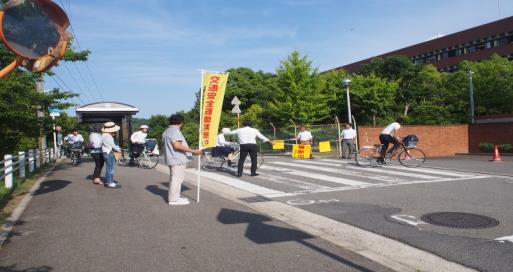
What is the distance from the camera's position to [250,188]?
10.5m

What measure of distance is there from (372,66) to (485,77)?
15914 millimetres

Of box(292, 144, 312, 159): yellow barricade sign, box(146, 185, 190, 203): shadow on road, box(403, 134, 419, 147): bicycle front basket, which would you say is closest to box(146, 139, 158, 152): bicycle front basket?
box(146, 185, 190, 203): shadow on road

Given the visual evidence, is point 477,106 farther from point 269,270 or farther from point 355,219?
point 269,270

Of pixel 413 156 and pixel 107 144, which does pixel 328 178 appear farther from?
pixel 107 144

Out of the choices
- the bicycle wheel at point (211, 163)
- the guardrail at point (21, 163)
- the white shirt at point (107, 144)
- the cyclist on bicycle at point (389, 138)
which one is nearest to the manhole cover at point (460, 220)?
the cyclist on bicycle at point (389, 138)

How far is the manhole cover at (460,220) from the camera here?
20.7 feet

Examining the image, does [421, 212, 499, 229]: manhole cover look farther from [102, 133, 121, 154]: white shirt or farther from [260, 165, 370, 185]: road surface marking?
[102, 133, 121, 154]: white shirt

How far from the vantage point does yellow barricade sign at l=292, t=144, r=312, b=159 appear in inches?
770

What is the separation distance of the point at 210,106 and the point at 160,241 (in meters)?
4.27

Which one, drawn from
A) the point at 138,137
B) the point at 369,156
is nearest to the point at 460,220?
the point at 369,156

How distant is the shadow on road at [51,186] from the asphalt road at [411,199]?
13.0 ft

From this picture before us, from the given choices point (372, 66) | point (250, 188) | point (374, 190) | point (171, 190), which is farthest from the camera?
point (372, 66)

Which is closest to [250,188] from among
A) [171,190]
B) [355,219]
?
[171,190]

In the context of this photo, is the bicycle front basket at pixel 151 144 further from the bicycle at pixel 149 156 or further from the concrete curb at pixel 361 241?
the concrete curb at pixel 361 241
